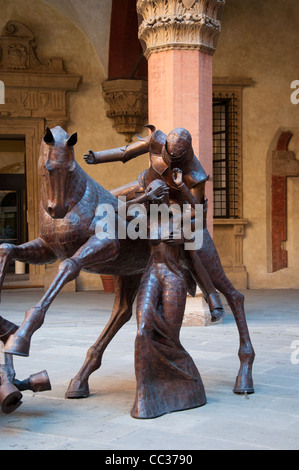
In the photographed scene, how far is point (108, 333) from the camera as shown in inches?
183

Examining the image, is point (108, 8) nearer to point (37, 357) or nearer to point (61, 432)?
point (37, 357)

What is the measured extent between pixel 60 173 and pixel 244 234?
9456 mm

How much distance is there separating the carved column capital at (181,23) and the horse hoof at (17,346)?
5342 millimetres

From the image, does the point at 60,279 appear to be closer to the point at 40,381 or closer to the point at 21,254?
the point at 21,254

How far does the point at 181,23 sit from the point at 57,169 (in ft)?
15.2

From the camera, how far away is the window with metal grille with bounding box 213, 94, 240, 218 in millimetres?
13125

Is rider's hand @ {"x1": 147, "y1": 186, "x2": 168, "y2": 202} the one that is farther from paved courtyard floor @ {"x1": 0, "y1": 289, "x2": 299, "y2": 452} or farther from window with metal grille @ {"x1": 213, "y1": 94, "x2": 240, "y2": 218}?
window with metal grille @ {"x1": 213, "y1": 94, "x2": 240, "y2": 218}

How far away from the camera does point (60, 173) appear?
3973 mm

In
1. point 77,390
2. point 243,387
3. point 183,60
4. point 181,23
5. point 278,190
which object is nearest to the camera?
point 77,390

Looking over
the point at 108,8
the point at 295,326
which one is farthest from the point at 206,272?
the point at 108,8

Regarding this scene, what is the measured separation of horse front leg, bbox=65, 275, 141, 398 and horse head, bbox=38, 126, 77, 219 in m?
0.91

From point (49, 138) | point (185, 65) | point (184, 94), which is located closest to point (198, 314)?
point (184, 94)

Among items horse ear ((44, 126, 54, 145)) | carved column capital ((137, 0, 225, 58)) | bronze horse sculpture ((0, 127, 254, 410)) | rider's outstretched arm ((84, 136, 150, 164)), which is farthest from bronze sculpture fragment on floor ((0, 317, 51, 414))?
carved column capital ((137, 0, 225, 58))

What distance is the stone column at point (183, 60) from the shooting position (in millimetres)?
8023
